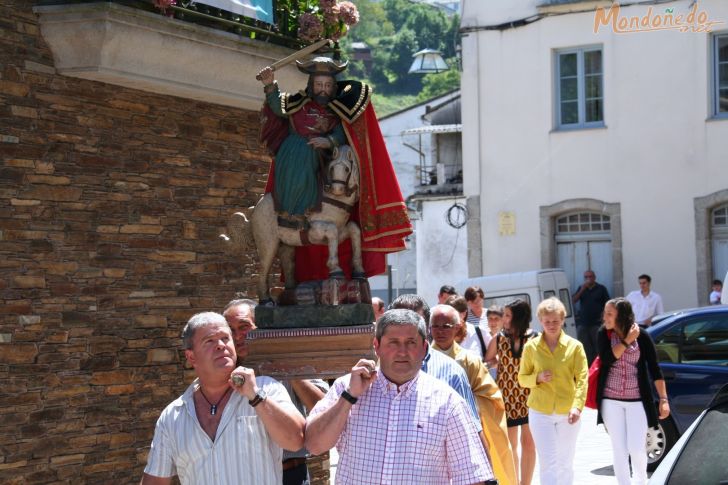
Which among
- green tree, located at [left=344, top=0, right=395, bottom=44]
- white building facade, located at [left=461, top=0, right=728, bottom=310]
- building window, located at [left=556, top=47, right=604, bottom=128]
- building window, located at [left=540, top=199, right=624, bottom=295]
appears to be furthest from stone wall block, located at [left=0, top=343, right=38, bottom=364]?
green tree, located at [left=344, top=0, right=395, bottom=44]

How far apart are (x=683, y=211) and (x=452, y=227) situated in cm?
689

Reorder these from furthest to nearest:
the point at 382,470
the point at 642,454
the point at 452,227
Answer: the point at 452,227 < the point at 642,454 < the point at 382,470

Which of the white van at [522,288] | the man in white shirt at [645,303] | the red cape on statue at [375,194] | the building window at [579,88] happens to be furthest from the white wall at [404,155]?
the red cape on statue at [375,194]

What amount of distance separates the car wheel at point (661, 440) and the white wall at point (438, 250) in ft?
58.0

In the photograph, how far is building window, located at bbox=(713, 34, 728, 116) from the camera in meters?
24.9

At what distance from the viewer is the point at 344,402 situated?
552 cm

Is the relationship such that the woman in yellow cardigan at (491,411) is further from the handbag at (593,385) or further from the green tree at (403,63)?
the green tree at (403,63)

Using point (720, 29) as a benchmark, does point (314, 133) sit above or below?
→ below

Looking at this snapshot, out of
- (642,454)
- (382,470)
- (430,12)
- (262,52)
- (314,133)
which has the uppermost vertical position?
(430,12)

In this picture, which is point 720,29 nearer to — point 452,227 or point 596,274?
point 596,274

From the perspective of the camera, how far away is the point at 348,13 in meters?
8.41

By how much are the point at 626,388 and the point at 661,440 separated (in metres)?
2.40

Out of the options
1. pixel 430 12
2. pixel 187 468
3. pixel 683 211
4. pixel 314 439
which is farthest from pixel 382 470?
pixel 430 12

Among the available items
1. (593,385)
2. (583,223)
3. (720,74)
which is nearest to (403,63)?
(583,223)
